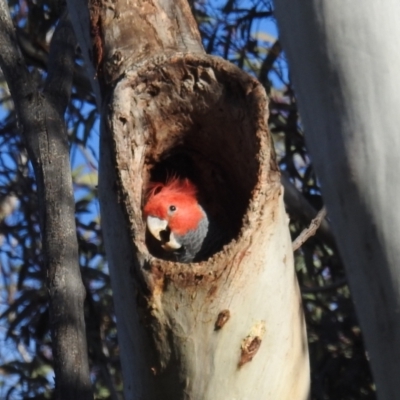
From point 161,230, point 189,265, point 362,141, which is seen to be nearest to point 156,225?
point 161,230

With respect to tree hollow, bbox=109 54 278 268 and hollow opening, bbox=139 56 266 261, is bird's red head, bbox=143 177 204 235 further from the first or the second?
tree hollow, bbox=109 54 278 268

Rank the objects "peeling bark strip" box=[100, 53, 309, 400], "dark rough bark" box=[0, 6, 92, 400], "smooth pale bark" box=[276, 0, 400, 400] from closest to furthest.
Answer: "smooth pale bark" box=[276, 0, 400, 400] < "peeling bark strip" box=[100, 53, 309, 400] < "dark rough bark" box=[0, 6, 92, 400]

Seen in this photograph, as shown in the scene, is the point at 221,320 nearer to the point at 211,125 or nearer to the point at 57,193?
the point at 211,125

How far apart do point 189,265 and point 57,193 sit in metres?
1.01

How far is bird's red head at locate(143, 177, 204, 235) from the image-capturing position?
3423 millimetres

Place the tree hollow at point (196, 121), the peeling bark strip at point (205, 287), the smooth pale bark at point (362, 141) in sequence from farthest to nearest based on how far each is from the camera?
the tree hollow at point (196, 121)
the peeling bark strip at point (205, 287)
the smooth pale bark at point (362, 141)

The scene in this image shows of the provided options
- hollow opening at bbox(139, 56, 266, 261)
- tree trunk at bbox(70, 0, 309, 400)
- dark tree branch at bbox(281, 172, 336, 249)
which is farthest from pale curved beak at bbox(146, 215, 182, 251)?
tree trunk at bbox(70, 0, 309, 400)

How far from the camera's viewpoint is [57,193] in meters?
2.86

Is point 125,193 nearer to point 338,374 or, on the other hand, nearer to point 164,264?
point 164,264

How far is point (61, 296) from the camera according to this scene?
272 centimetres

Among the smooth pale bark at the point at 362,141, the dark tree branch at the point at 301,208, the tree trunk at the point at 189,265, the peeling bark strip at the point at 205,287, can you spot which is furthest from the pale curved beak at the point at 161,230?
the smooth pale bark at the point at 362,141

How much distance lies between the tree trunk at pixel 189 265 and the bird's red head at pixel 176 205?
2.94 ft

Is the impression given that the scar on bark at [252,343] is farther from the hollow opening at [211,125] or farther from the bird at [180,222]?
the bird at [180,222]

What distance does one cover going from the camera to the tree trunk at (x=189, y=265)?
6.36ft
